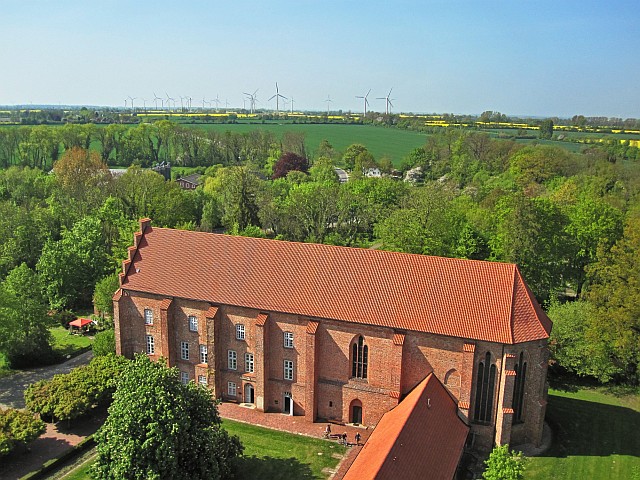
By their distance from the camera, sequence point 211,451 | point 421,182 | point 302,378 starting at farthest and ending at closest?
point 421,182 < point 302,378 < point 211,451

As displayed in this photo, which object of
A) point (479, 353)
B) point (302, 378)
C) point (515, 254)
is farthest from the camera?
point (515, 254)

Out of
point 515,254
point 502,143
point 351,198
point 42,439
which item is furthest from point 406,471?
point 502,143

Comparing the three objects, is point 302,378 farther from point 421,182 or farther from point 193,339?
point 421,182

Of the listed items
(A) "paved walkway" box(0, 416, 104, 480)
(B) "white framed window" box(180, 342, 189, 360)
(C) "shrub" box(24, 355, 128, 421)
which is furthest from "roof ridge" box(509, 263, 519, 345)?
(A) "paved walkway" box(0, 416, 104, 480)

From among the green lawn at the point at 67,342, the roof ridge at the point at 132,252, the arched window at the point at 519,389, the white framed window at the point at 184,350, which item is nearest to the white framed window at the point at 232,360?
the white framed window at the point at 184,350

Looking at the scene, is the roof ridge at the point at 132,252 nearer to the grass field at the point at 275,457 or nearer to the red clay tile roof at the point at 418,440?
the grass field at the point at 275,457

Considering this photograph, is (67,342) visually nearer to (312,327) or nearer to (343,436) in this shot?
(312,327)

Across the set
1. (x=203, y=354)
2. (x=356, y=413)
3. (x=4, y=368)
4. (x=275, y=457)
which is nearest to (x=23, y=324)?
(x=4, y=368)
